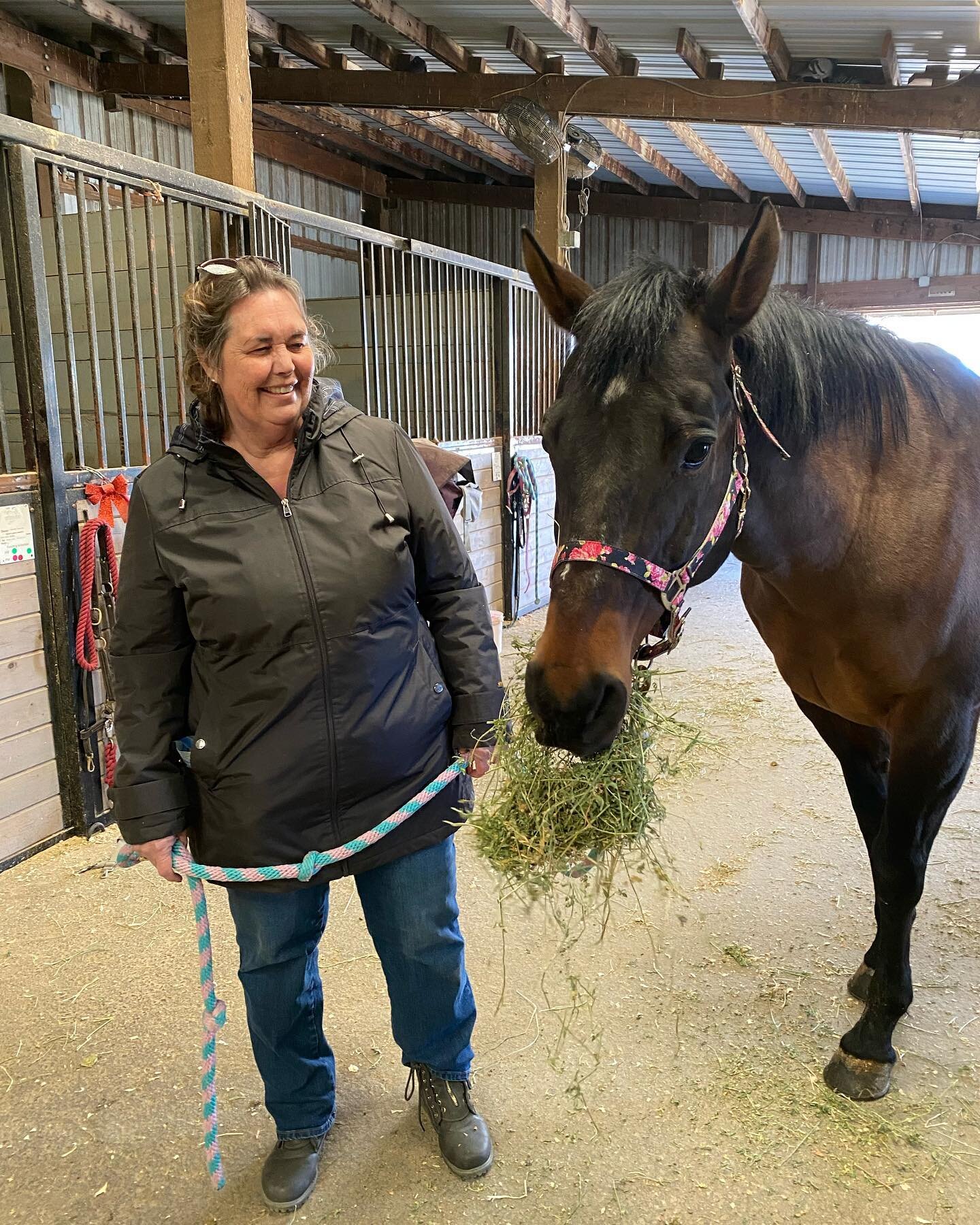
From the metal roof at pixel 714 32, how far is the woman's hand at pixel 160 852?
443 cm

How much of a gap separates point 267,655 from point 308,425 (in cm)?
34

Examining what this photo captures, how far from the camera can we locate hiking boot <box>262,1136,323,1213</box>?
131cm

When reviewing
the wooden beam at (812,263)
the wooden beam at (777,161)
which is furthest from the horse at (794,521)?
the wooden beam at (812,263)

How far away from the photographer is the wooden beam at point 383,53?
5.03 meters

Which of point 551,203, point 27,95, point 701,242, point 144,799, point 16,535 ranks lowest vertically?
point 144,799

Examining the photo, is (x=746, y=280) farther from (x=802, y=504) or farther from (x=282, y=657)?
(x=282, y=657)

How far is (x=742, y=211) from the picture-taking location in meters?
8.52

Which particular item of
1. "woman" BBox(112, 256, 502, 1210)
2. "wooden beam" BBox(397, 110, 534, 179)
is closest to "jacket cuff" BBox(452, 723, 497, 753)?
"woman" BBox(112, 256, 502, 1210)

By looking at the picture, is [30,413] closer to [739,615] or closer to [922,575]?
[922,575]

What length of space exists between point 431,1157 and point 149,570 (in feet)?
3.48

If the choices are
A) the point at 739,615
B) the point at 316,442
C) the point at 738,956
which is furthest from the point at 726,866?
the point at 739,615

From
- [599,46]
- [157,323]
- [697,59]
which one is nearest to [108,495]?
[157,323]

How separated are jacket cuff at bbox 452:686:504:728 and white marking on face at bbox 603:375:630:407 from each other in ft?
1.58

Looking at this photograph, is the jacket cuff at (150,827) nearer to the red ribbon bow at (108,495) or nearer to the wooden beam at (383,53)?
the red ribbon bow at (108,495)
